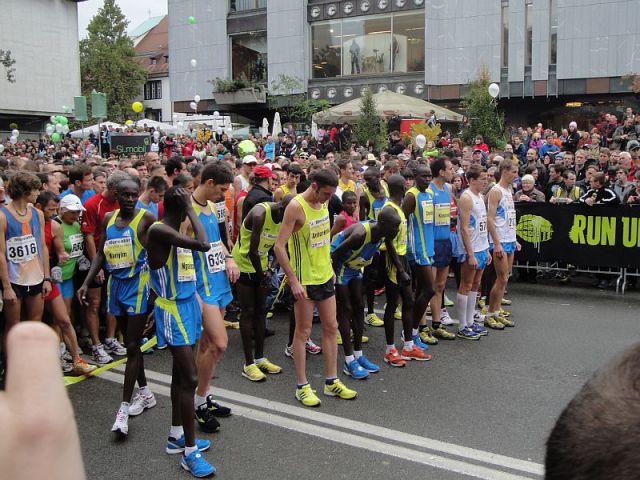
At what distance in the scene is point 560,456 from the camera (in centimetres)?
104

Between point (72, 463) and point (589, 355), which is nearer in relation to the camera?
point (72, 463)

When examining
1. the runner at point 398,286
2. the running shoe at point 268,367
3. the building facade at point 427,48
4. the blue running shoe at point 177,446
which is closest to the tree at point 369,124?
the building facade at point 427,48

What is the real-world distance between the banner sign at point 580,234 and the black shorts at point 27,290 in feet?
25.8

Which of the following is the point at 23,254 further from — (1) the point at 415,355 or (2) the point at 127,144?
(2) the point at 127,144

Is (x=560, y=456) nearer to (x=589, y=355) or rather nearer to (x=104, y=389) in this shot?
(x=104, y=389)

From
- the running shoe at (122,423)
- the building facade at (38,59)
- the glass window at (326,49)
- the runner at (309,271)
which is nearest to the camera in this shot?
the running shoe at (122,423)

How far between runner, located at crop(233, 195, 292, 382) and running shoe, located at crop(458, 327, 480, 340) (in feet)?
7.98

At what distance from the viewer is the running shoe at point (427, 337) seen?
25.5ft

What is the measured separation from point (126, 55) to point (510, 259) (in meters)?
64.2

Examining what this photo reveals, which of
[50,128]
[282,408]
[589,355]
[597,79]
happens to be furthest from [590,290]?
[50,128]

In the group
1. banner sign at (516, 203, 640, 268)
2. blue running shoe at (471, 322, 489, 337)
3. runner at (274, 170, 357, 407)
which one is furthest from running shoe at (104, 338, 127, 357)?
banner sign at (516, 203, 640, 268)

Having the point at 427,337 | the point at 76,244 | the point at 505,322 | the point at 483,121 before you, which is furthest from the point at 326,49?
the point at 76,244

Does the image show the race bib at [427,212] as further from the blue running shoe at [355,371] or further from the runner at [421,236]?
the blue running shoe at [355,371]

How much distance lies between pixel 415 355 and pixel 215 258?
272 centimetres
